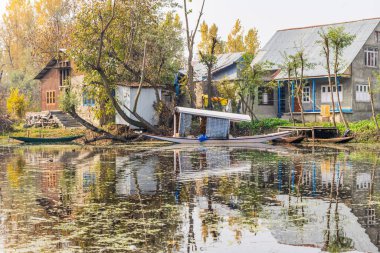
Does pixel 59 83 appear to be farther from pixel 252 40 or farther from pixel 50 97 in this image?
pixel 252 40

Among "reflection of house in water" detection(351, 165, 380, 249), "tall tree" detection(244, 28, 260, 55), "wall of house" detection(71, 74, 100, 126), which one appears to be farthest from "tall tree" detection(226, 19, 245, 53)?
"reflection of house in water" detection(351, 165, 380, 249)

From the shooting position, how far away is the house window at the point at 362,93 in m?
37.8

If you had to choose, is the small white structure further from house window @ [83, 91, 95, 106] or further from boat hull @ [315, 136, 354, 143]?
boat hull @ [315, 136, 354, 143]

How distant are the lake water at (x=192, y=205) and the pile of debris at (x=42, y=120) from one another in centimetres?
1986

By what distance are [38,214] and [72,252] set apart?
10.0 feet

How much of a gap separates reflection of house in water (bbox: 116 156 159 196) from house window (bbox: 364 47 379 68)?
19.9 meters

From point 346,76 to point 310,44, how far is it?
4865mm

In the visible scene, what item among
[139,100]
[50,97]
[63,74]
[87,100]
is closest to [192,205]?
[139,100]

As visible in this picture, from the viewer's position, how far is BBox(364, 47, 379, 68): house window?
38.3 meters

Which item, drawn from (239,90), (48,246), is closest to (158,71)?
(239,90)

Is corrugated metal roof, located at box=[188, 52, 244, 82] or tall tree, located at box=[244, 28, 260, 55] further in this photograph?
tall tree, located at box=[244, 28, 260, 55]

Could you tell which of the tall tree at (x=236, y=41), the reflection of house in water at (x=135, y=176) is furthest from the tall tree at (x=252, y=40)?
the reflection of house in water at (x=135, y=176)

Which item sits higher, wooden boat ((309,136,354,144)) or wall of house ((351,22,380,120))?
wall of house ((351,22,380,120))

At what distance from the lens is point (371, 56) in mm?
38719
